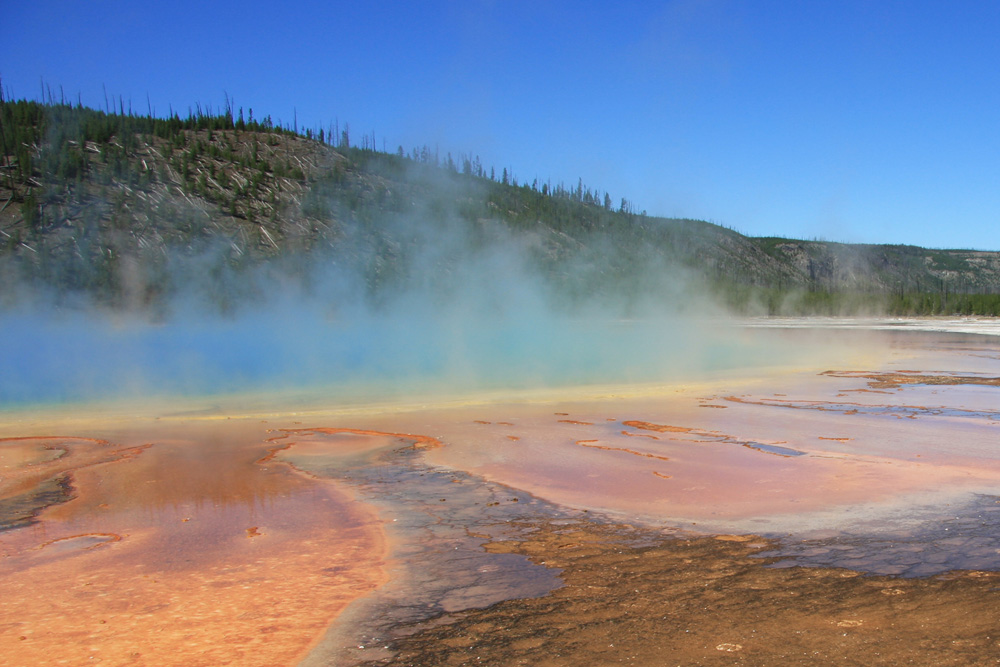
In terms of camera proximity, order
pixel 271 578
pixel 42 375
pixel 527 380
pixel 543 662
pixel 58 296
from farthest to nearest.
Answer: pixel 58 296 → pixel 42 375 → pixel 527 380 → pixel 271 578 → pixel 543 662

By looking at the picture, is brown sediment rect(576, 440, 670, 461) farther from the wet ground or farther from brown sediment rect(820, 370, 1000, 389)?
brown sediment rect(820, 370, 1000, 389)

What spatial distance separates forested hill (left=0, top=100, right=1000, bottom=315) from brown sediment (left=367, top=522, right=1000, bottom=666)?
58125mm

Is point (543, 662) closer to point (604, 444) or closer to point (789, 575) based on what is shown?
point (789, 575)

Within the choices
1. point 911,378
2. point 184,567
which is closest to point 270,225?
point 911,378

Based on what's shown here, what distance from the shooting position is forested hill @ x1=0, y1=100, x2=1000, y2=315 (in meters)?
58.8

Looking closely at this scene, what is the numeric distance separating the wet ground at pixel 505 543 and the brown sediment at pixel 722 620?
0.06 feet

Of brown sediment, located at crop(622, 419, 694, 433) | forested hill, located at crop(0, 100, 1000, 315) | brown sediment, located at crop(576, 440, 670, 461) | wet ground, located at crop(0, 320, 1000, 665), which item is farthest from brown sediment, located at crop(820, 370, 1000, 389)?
forested hill, located at crop(0, 100, 1000, 315)

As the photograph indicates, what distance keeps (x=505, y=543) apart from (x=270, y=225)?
69.5m

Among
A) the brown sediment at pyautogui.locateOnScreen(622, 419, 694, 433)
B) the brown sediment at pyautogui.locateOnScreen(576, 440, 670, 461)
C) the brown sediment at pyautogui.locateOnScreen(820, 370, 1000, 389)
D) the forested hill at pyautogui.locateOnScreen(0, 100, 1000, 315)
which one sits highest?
the forested hill at pyautogui.locateOnScreen(0, 100, 1000, 315)

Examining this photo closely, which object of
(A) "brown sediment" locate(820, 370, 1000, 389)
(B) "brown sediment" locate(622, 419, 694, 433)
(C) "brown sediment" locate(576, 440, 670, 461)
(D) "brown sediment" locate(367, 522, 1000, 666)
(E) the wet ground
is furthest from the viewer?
(A) "brown sediment" locate(820, 370, 1000, 389)

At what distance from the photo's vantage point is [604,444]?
968cm

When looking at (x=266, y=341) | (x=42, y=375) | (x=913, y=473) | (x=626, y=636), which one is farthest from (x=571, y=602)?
(x=266, y=341)

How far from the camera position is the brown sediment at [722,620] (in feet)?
11.4

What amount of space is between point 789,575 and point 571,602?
1.40 m
